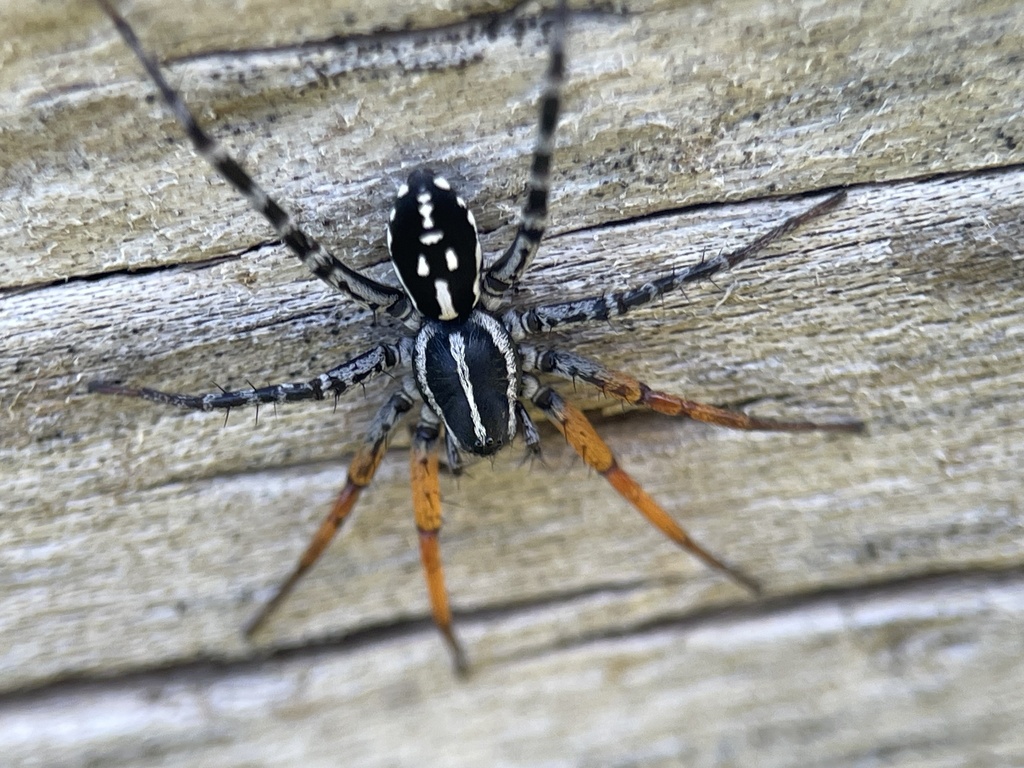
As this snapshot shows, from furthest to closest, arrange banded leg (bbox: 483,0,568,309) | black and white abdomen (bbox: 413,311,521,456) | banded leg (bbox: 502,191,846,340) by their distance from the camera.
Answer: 1. black and white abdomen (bbox: 413,311,521,456)
2. banded leg (bbox: 502,191,846,340)
3. banded leg (bbox: 483,0,568,309)

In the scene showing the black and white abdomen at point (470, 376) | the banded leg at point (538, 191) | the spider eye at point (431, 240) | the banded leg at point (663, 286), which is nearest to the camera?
the banded leg at point (538, 191)

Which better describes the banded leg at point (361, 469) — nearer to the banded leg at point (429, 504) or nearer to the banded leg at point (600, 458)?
the banded leg at point (429, 504)

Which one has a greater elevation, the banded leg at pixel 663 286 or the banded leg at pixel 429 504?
the banded leg at pixel 663 286

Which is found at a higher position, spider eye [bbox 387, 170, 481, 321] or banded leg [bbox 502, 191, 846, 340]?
spider eye [bbox 387, 170, 481, 321]

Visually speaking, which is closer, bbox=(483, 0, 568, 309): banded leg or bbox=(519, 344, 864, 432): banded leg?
bbox=(483, 0, 568, 309): banded leg

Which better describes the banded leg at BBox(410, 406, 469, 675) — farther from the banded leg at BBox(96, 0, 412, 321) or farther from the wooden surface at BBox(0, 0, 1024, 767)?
the banded leg at BBox(96, 0, 412, 321)

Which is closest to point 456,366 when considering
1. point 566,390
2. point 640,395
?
point 566,390

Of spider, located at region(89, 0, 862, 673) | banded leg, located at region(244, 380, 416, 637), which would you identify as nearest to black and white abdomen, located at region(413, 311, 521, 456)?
spider, located at region(89, 0, 862, 673)

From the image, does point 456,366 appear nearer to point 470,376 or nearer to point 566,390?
point 470,376

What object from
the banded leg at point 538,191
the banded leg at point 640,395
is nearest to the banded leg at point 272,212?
the banded leg at point 538,191
